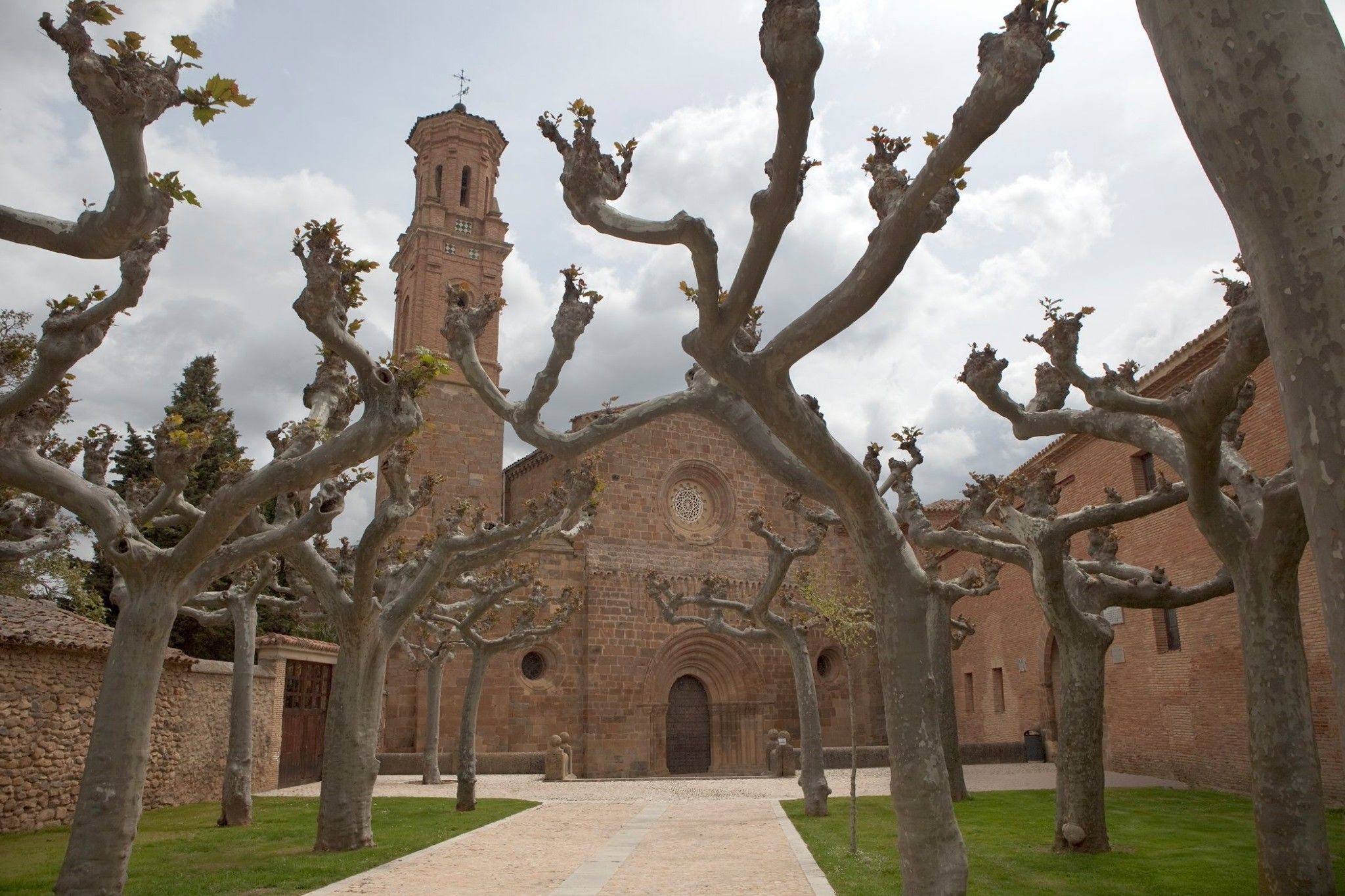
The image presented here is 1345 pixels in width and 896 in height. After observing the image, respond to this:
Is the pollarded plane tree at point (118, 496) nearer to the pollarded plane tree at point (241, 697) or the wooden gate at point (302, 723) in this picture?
the pollarded plane tree at point (241, 697)

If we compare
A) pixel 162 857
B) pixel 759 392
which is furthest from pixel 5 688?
pixel 759 392

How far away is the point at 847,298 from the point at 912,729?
2.73 meters

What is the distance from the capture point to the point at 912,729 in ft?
19.8

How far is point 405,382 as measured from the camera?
823 centimetres

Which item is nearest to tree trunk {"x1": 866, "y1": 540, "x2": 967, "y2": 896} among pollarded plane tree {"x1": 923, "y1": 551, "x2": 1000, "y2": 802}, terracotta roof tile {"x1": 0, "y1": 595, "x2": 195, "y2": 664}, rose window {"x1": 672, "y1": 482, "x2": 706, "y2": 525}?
pollarded plane tree {"x1": 923, "y1": 551, "x2": 1000, "y2": 802}

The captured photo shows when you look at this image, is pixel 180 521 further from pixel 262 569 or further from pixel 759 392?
pixel 759 392

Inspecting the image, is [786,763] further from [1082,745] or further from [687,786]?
[1082,745]

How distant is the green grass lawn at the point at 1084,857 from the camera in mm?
8172

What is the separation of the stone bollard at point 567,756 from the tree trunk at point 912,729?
1916cm

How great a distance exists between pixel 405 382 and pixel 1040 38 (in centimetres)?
554

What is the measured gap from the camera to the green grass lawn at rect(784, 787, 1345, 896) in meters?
8.17

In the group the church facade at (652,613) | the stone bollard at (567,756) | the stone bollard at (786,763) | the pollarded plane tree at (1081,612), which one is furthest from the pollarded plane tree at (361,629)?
the stone bollard at (786,763)

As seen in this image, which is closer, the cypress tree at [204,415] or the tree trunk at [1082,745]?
the tree trunk at [1082,745]

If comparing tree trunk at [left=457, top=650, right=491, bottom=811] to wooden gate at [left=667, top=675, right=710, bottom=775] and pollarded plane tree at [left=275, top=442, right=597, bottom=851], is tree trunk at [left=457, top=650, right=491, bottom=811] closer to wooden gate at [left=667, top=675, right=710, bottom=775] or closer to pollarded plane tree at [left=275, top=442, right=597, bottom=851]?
pollarded plane tree at [left=275, top=442, right=597, bottom=851]
